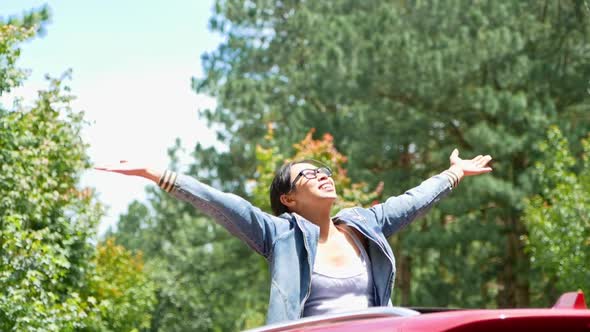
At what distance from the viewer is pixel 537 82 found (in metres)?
22.3

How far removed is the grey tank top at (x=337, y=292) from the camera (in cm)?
358

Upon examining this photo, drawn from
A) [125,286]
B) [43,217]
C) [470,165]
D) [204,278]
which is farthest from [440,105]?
[470,165]

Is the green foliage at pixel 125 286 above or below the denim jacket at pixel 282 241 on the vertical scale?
above

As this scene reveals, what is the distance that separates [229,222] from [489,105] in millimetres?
19093

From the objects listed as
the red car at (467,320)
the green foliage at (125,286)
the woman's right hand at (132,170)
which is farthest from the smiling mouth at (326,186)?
the green foliage at (125,286)

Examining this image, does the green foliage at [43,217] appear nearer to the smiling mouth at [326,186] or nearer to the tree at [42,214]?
the tree at [42,214]

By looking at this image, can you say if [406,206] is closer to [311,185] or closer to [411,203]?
[411,203]

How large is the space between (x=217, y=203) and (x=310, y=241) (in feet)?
1.19

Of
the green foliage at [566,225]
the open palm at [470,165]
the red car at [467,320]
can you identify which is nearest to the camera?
the red car at [467,320]

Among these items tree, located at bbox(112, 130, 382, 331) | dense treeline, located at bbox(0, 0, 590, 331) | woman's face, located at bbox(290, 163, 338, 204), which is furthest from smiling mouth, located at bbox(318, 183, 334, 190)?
tree, located at bbox(112, 130, 382, 331)

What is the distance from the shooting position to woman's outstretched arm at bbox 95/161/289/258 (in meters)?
3.63

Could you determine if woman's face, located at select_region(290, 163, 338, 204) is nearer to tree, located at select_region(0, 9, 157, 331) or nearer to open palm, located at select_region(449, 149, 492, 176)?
open palm, located at select_region(449, 149, 492, 176)

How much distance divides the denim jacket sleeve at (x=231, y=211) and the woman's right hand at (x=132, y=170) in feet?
0.26

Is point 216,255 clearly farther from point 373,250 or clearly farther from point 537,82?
point 373,250
